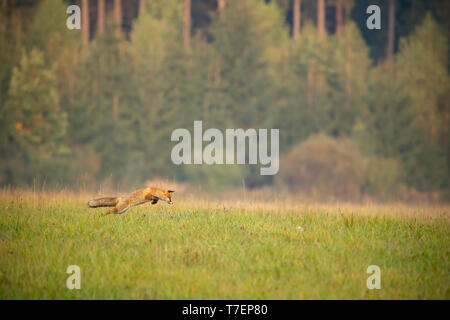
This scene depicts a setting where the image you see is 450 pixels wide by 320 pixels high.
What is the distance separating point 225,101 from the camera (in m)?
47.8

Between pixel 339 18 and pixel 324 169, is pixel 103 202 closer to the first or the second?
pixel 324 169

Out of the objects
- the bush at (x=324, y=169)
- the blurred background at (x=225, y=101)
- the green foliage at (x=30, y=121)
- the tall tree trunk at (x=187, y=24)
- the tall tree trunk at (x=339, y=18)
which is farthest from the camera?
the tall tree trunk at (x=339, y=18)

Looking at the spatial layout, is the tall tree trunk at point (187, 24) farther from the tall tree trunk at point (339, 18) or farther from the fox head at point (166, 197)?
the fox head at point (166, 197)

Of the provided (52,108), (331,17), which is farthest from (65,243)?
(331,17)

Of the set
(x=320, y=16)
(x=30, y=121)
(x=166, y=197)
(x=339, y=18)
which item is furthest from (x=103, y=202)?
(x=339, y=18)

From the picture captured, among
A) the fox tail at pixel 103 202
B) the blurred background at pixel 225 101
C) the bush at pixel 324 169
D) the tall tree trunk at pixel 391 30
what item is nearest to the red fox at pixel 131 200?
the fox tail at pixel 103 202

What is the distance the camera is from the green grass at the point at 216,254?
731cm

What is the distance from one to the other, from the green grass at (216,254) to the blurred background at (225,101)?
31.9 m

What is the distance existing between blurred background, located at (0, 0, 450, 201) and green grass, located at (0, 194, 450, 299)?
3189 centimetres

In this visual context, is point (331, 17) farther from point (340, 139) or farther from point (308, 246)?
point (308, 246)

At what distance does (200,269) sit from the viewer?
787 cm

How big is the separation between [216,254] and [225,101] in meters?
39.9

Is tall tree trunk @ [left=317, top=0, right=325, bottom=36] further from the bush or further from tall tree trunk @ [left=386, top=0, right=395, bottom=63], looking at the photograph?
the bush

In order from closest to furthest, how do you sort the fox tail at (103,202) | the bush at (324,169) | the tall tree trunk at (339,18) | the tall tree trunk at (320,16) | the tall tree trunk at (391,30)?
1. the fox tail at (103,202)
2. the bush at (324,169)
3. the tall tree trunk at (320,16)
4. the tall tree trunk at (391,30)
5. the tall tree trunk at (339,18)
